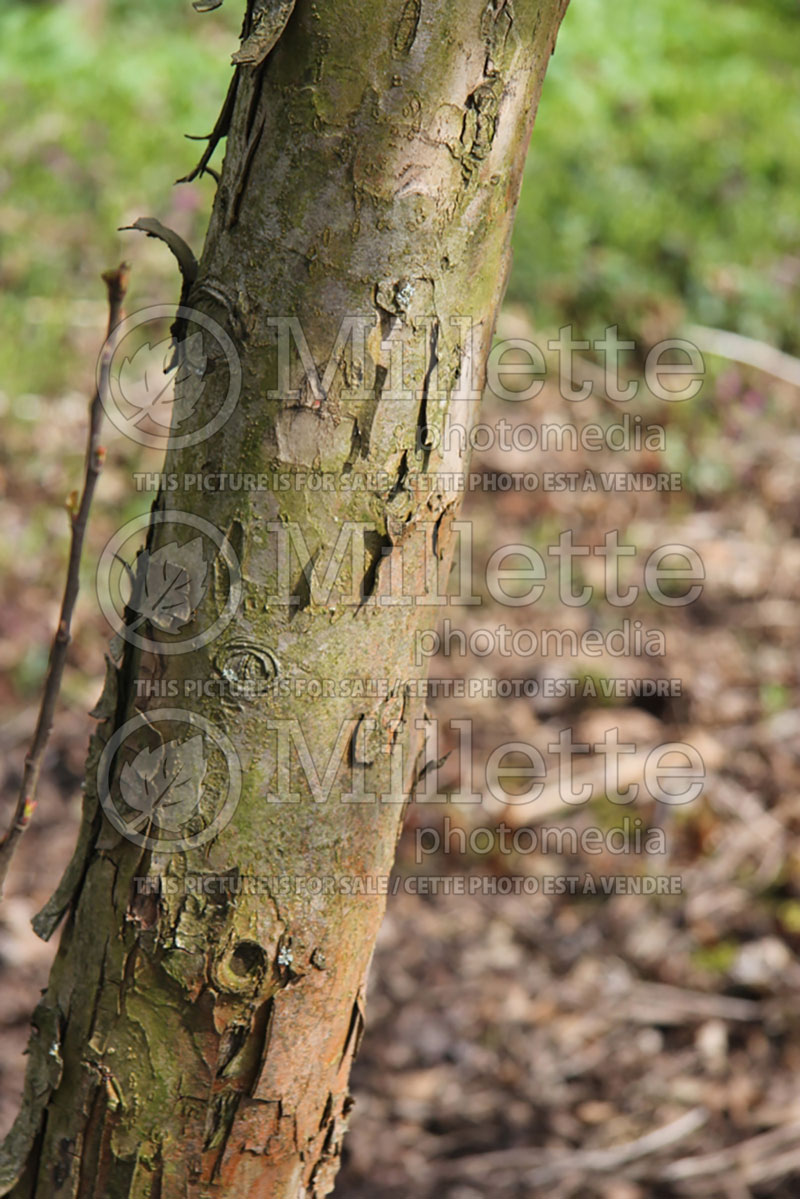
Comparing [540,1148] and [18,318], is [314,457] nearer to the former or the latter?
[540,1148]

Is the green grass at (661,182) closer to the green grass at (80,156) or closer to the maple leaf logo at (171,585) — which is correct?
the green grass at (80,156)

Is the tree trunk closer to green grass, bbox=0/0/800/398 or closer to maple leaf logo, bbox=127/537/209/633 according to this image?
maple leaf logo, bbox=127/537/209/633

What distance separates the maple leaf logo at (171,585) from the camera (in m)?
0.99

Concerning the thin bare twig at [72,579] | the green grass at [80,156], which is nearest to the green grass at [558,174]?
the green grass at [80,156]

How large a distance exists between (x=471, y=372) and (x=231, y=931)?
59 centimetres

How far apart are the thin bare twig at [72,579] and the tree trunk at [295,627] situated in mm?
176

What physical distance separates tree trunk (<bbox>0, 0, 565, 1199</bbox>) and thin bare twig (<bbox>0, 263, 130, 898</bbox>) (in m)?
0.18

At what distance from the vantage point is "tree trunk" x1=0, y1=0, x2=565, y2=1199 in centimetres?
89

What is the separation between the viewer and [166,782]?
3.38 feet

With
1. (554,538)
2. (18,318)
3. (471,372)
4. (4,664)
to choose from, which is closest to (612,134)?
(554,538)

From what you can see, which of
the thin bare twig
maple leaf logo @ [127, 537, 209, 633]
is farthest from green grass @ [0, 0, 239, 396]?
maple leaf logo @ [127, 537, 209, 633]

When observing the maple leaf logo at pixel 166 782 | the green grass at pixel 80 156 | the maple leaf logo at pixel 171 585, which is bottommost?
the maple leaf logo at pixel 166 782

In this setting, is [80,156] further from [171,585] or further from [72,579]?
[171,585]

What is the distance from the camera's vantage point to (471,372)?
1001 mm
